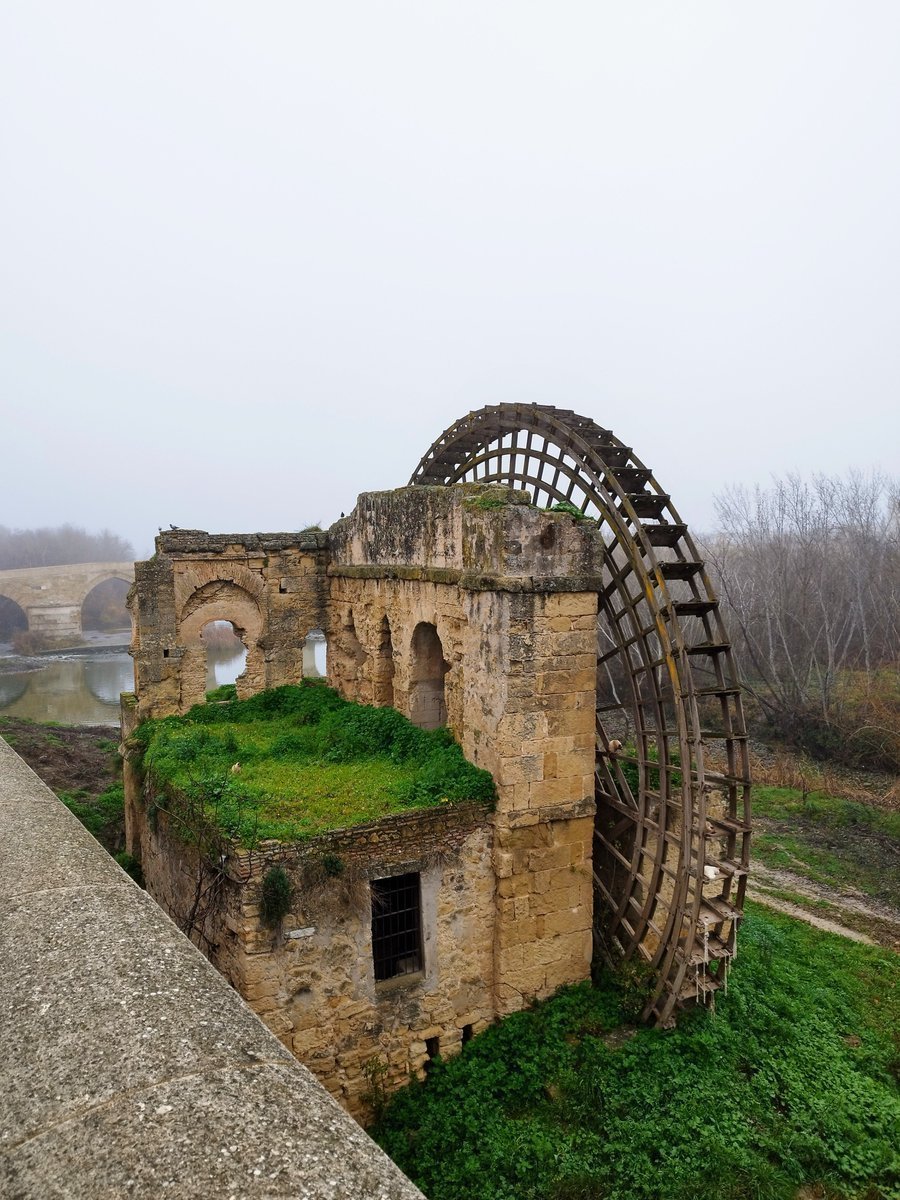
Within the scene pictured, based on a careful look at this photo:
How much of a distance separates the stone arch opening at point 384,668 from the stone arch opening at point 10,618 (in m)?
46.8

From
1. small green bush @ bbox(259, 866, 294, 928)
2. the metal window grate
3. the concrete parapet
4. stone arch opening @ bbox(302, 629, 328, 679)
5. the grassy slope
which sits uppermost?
the concrete parapet

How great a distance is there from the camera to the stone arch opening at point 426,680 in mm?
10227

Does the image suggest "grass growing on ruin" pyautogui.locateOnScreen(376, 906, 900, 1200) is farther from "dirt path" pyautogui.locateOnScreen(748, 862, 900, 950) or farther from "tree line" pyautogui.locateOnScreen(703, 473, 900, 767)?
"tree line" pyautogui.locateOnScreen(703, 473, 900, 767)

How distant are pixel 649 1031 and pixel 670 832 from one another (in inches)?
72.9

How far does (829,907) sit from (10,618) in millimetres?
51982

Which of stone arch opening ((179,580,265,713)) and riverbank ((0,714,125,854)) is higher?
stone arch opening ((179,580,265,713))

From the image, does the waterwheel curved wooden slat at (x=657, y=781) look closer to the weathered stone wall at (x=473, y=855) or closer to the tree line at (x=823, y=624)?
the weathered stone wall at (x=473, y=855)

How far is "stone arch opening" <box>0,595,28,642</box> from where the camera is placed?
50375mm

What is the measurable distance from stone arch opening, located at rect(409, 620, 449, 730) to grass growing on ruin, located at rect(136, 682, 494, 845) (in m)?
0.33

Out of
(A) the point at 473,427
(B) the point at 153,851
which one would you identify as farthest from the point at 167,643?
(A) the point at 473,427

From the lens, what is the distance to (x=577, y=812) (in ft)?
26.7

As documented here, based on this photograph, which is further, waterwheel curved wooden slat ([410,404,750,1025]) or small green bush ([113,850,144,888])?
small green bush ([113,850,144,888])

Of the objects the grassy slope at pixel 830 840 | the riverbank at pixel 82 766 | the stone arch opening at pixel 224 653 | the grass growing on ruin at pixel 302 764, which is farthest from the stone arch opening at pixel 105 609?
the grassy slope at pixel 830 840

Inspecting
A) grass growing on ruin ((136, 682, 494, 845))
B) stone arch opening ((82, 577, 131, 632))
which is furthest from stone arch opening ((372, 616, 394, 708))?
stone arch opening ((82, 577, 131, 632))
